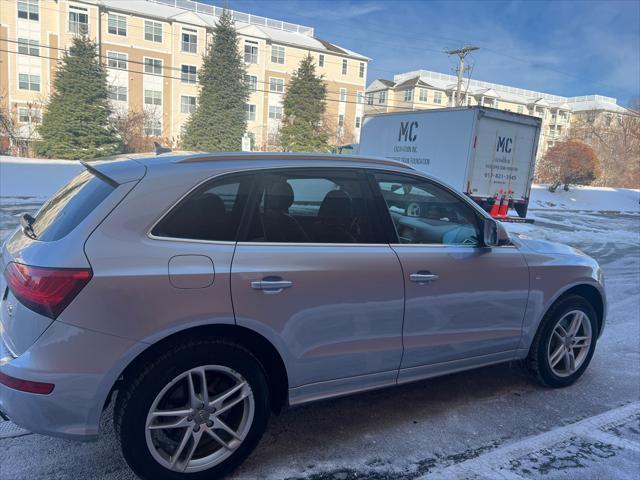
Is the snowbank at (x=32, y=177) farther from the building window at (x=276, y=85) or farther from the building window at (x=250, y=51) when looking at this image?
the building window at (x=276, y=85)

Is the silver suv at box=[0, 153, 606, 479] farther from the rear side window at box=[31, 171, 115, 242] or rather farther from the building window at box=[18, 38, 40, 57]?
the building window at box=[18, 38, 40, 57]

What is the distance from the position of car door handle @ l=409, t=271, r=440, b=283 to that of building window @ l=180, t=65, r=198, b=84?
153 feet

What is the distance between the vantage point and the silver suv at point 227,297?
229cm

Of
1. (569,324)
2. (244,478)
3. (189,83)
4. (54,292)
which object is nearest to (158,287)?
(54,292)

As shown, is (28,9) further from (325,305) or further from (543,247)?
(325,305)

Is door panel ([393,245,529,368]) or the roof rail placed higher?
the roof rail

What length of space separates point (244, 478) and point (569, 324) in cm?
289

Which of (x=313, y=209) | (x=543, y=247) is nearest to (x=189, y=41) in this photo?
(x=543, y=247)

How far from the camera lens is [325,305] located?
2.80 m

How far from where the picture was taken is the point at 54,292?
7.34 ft

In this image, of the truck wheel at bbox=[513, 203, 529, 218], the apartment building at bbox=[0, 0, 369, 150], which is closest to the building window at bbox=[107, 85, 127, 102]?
the apartment building at bbox=[0, 0, 369, 150]

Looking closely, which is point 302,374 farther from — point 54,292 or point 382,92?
point 382,92

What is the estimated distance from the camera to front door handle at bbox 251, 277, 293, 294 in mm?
2596

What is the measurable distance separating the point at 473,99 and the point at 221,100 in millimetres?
47023
